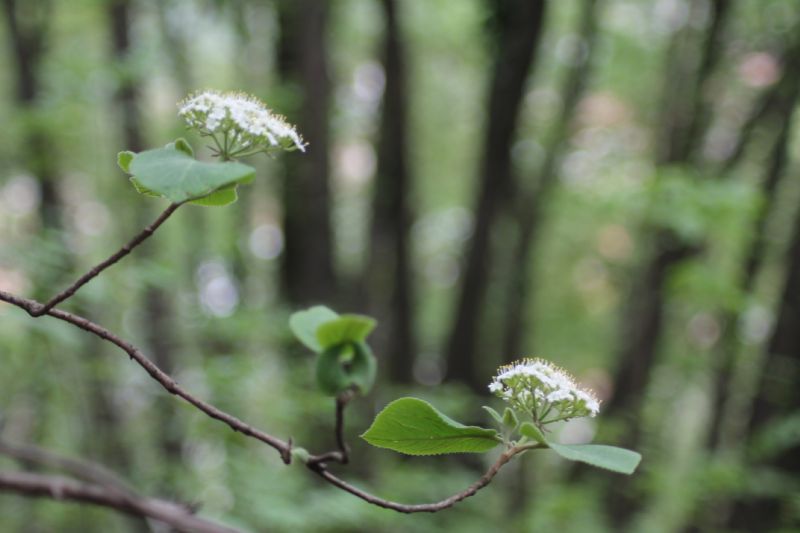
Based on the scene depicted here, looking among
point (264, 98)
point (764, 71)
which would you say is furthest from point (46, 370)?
point (764, 71)

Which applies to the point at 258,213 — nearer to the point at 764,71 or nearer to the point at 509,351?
the point at 509,351

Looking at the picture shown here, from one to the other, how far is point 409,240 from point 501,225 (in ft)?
2.07

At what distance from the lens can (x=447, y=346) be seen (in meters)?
5.54

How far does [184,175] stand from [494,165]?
383cm

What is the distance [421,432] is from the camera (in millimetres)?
828

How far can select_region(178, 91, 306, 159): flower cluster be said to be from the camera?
0.86m

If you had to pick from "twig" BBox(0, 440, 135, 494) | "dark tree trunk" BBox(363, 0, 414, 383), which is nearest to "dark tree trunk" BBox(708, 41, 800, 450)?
"dark tree trunk" BBox(363, 0, 414, 383)

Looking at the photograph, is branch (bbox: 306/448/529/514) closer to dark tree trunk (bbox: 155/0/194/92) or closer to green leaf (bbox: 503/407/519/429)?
green leaf (bbox: 503/407/519/429)

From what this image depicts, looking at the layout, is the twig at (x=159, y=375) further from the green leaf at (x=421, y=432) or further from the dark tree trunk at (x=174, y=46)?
the dark tree trunk at (x=174, y=46)

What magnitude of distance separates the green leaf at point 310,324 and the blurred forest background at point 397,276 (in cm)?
165

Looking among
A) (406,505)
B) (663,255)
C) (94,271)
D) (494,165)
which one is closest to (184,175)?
(94,271)

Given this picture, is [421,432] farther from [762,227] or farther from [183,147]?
[762,227]

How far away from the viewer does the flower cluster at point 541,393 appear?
0.90 metres

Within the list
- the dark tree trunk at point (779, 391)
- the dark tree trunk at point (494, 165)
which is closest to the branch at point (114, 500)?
the dark tree trunk at point (494, 165)
